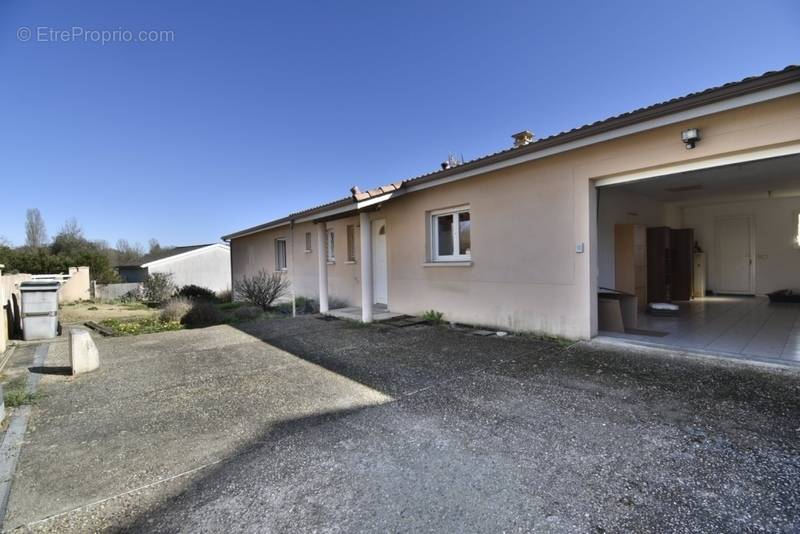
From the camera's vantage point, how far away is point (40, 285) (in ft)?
28.9

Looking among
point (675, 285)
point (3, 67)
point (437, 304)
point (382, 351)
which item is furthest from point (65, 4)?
point (675, 285)

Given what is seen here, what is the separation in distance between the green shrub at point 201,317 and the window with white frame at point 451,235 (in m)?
6.89

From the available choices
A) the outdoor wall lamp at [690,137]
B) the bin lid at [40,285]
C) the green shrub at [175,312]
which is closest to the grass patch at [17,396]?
the bin lid at [40,285]

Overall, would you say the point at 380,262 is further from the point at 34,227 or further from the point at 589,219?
the point at 34,227

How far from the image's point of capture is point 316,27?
1015 centimetres

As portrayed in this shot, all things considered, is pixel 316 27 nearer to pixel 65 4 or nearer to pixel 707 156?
pixel 65 4

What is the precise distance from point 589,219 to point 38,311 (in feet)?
39.5

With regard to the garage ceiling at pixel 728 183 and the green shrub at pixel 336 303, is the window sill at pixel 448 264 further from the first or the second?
the green shrub at pixel 336 303

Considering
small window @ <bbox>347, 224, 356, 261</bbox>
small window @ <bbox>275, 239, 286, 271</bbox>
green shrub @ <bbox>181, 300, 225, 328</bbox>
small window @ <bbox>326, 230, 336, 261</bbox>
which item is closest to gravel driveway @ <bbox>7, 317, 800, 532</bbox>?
green shrub @ <bbox>181, 300, 225, 328</bbox>

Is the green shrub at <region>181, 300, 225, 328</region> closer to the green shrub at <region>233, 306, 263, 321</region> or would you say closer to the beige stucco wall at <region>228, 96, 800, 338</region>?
the green shrub at <region>233, 306, 263, 321</region>

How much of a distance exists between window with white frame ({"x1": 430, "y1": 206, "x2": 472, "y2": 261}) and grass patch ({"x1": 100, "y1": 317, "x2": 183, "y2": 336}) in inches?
291

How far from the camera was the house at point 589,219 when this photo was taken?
480 cm

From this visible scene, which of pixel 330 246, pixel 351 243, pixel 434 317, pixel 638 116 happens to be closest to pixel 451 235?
pixel 434 317

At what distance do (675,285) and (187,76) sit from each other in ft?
50.7
